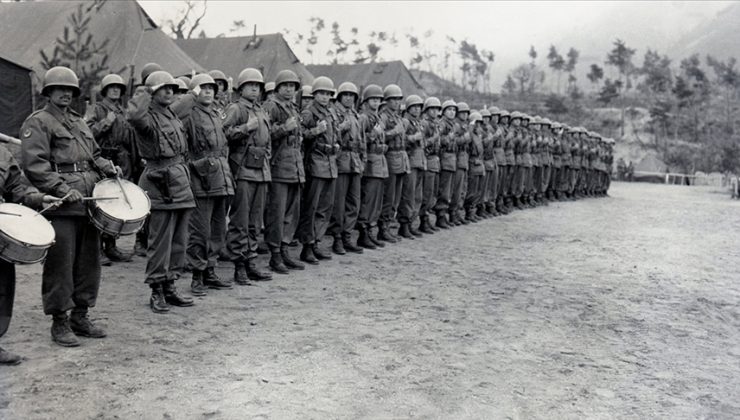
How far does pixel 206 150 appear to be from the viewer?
20.1 feet

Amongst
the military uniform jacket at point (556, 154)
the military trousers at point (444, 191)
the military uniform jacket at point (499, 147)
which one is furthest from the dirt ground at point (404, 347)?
the military uniform jacket at point (556, 154)

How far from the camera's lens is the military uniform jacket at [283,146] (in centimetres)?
718

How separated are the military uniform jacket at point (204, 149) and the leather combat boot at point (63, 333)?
5.59 feet

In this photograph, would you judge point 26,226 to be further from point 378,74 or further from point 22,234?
point 378,74

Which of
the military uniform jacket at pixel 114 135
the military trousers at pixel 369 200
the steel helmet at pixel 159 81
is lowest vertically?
the military trousers at pixel 369 200

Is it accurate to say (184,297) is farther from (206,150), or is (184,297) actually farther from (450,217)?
(450,217)

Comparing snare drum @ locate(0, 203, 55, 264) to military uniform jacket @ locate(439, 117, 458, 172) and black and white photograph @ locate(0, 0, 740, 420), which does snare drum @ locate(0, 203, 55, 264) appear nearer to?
Answer: black and white photograph @ locate(0, 0, 740, 420)

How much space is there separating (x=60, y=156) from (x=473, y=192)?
935 centimetres

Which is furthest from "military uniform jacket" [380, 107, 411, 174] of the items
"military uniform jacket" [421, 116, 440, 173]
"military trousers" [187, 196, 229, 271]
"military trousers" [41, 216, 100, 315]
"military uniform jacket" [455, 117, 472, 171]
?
"military trousers" [41, 216, 100, 315]

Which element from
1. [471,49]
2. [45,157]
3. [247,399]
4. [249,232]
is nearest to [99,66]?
[249,232]

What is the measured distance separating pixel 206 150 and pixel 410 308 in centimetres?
227

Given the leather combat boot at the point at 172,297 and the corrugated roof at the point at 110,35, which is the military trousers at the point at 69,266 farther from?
the corrugated roof at the point at 110,35

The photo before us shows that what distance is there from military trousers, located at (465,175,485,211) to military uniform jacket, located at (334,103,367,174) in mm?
4663

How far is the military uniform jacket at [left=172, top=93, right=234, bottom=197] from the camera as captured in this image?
6023 millimetres
